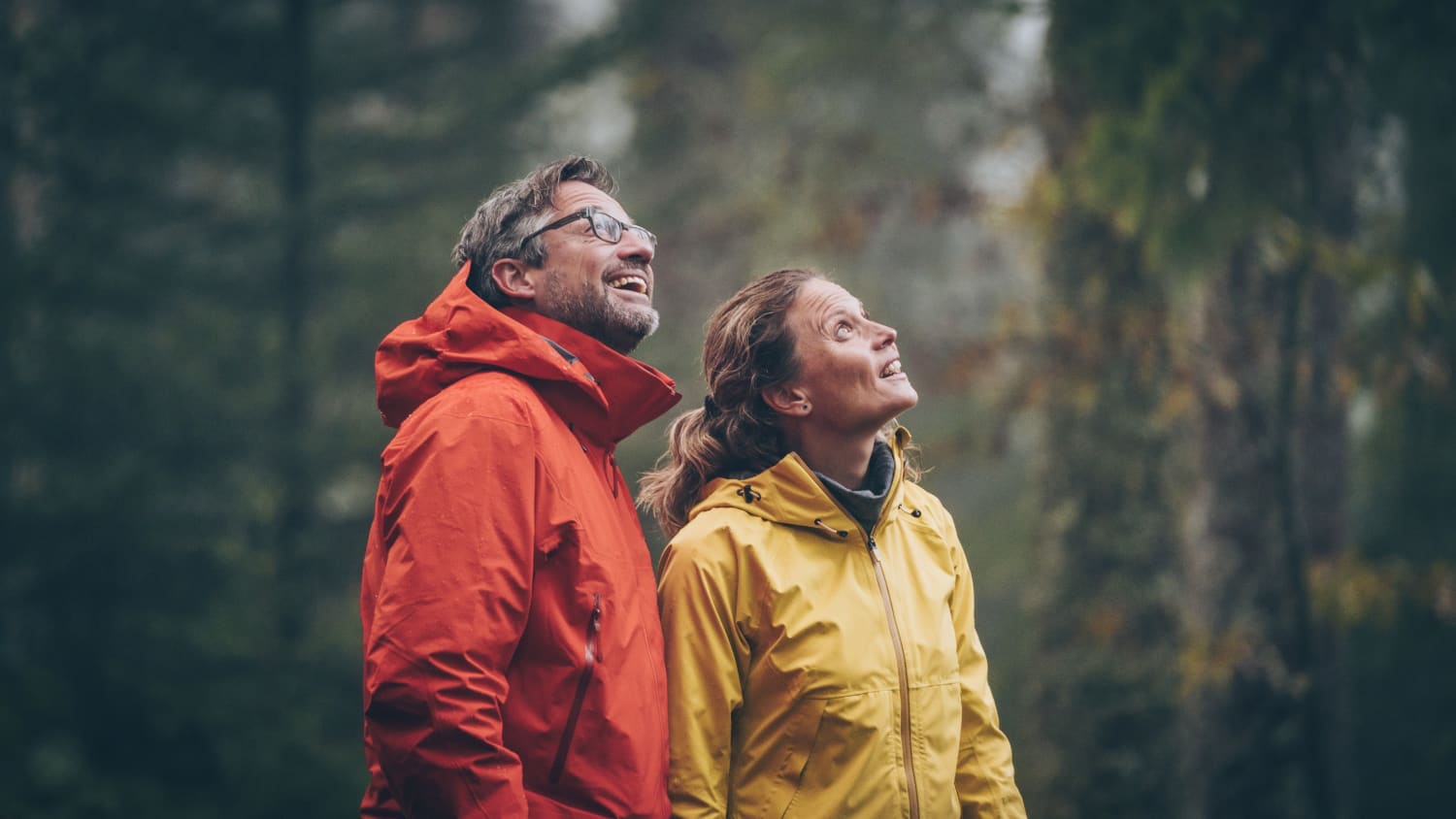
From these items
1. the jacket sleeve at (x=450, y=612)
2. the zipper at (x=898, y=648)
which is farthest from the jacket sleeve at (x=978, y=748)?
the jacket sleeve at (x=450, y=612)

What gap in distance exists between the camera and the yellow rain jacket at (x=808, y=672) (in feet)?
8.30

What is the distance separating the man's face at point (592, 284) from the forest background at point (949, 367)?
3817mm

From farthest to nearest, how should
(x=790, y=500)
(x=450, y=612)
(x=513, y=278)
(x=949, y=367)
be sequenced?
(x=949, y=367)
(x=790, y=500)
(x=513, y=278)
(x=450, y=612)

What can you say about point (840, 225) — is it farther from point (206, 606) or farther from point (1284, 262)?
point (206, 606)

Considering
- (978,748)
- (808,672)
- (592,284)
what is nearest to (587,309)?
(592,284)

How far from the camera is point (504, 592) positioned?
211 cm

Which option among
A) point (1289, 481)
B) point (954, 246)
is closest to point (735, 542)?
point (1289, 481)

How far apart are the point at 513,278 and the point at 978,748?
62.9 inches

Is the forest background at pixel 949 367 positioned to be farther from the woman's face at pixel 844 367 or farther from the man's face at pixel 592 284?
the man's face at pixel 592 284

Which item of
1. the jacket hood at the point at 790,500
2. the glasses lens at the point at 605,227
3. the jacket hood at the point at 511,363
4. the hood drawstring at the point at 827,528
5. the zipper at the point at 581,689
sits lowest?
the zipper at the point at 581,689

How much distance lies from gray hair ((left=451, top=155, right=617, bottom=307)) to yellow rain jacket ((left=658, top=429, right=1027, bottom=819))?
0.74 meters

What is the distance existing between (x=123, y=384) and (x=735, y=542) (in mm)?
6925

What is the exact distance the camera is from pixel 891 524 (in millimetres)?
2900

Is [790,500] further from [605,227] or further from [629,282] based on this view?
[605,227]
